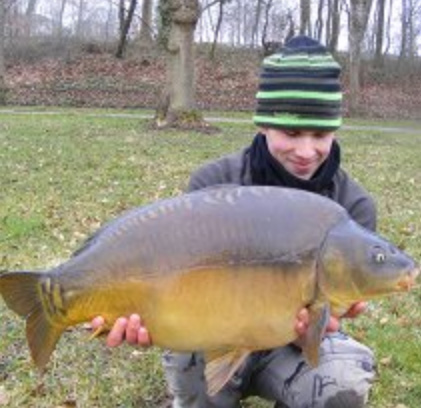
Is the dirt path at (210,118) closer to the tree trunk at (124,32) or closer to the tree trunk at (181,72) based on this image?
the tree trunk at (181,72)

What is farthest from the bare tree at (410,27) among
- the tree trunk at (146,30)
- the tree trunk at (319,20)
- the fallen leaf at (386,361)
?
the fallen leaf at (386,361)

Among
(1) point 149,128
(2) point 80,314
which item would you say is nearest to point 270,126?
(2) point 80,314

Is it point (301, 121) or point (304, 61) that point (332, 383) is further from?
point (304, 61)

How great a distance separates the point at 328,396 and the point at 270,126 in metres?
1.06

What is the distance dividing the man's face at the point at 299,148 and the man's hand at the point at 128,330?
0.95 metres

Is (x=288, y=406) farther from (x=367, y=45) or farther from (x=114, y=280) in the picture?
(x=367, y=45)

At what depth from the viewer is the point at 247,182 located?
3578 mm

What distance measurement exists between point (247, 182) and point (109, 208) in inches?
209

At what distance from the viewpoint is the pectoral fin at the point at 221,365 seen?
280 cm

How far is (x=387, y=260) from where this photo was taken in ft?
8.47

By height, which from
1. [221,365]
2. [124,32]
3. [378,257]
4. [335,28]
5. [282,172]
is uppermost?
[335,28]

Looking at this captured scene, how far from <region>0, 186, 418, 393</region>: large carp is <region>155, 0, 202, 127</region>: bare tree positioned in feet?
54.3

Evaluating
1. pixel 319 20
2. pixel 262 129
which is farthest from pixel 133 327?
pixel 319 20

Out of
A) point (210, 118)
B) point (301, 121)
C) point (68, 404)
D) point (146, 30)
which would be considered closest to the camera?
point (301, 121)
